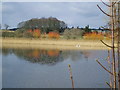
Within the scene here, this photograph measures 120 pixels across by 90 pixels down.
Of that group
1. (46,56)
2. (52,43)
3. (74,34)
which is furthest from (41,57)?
(74,34)

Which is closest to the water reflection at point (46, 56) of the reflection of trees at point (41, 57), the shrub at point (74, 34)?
the reflection of trees at point (41, 57)

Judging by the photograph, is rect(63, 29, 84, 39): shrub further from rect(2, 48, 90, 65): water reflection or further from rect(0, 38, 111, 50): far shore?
rect(2, 48, 90, 65): water reflection

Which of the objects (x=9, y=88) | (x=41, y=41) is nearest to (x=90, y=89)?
(x=9, y=88)

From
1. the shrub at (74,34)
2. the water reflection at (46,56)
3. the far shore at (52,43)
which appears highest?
the shrub at (74,34)

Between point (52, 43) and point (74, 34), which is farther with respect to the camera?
point (74, 34)

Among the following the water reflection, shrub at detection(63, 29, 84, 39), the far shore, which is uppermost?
shrub at detection(63, 29, 84, 39)

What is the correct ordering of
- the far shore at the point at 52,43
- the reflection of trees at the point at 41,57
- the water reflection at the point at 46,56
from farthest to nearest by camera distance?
the far shore at the point at 52,43, the water reflection at the point at 46,56, the reflection of trees at the point at 41,57

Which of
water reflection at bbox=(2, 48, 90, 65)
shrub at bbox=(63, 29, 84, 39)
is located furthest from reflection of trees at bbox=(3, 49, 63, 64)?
shrub at bbox=(63, 29, 84, 39)

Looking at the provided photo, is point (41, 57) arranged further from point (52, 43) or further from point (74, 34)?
point (74, 34)

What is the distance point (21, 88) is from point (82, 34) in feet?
54.4

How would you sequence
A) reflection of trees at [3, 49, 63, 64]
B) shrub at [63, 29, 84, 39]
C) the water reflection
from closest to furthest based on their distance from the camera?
reflection of trees at [3, 49, 63, 64] → the water reflection → shrub at [63, 29, 84, 39]

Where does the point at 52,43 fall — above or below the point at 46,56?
above

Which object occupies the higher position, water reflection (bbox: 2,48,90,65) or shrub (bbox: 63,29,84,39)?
shrub (bbox: 63,29,84,39)

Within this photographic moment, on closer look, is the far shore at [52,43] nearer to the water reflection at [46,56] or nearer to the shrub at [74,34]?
the shrub at [74,34]
